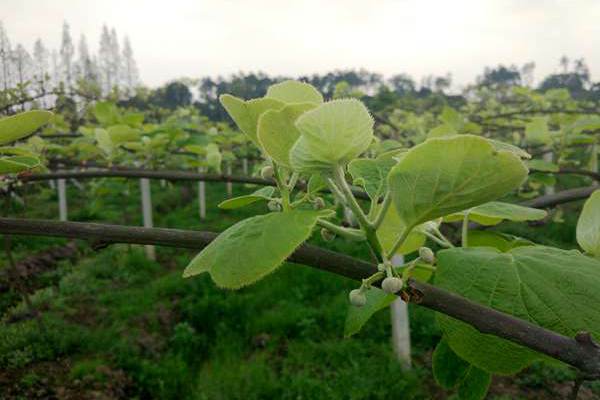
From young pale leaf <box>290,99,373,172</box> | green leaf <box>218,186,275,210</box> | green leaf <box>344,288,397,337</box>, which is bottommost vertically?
green leaf <box>344,288,397,337</box>

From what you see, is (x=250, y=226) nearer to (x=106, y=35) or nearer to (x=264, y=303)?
(x=264, y=303)

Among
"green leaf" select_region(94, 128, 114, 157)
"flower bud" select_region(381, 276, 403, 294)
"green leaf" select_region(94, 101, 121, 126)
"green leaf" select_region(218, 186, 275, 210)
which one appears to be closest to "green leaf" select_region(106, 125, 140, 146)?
"green leaf" select_region(94, 128, 114, 157)

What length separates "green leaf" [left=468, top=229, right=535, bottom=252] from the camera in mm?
→ 806

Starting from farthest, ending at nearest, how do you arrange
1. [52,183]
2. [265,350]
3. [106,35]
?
[106,35] → [52,183] → [265,350]

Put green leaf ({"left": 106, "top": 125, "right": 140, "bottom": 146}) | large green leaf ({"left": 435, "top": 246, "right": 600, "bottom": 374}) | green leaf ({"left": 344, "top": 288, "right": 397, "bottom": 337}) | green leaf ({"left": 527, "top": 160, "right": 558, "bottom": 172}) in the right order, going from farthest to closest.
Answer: green leaf ({"left": 106, "top": 125, "right": 140, "bottom": 146}) → green leaf ({"left": 527, "top": 160, "right": 558, "bottom": 172}) → green leaf ({"left": 344, "top": 288, "right": 397, "bottom": 337}) → large green leaf ({"left": 435, "top": 246, "right": 600, "bottom": 374})

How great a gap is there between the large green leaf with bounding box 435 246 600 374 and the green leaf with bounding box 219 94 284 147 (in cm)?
28

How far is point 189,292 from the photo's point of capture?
5.54 meters

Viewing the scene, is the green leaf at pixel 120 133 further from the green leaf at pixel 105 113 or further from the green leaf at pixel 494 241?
the green leaf at pixel 494 241

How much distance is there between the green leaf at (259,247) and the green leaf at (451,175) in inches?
3.9

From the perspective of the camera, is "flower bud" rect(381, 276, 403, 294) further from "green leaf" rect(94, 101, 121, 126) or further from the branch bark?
"green leaf" rect(94, 101, 121, 126)

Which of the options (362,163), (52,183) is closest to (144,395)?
(362,163)

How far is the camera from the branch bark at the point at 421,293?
46 cm

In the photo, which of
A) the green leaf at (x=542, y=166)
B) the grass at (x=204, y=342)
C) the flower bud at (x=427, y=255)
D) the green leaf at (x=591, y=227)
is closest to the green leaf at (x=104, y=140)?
the grass at (x=204, y=342)

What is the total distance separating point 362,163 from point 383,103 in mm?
6999
